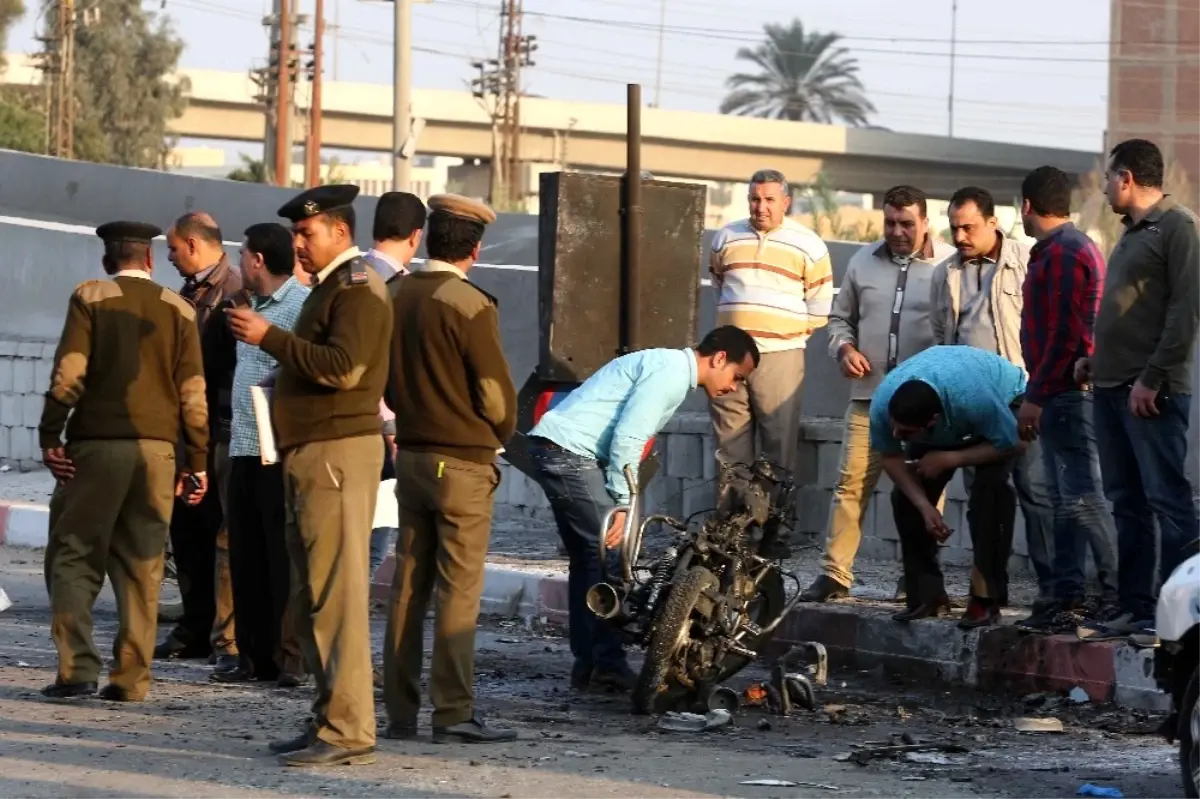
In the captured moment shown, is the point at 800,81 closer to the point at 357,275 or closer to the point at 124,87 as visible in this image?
the point at 124,87

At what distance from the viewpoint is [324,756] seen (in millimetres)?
7012

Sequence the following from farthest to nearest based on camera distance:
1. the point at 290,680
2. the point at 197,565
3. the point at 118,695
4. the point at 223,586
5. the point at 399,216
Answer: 1. the point at 197,565
2. the point at 223,586
3. the point at 290,680
4. the point at 399,216
5. the point at 118,695

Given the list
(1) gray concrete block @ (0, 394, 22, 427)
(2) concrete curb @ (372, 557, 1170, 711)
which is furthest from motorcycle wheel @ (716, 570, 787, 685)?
(1) gray concrete block @ (0, 394, 22, 427)

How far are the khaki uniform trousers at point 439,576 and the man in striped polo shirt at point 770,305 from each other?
372 centimetres

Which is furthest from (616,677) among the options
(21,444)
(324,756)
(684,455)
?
(21,444)

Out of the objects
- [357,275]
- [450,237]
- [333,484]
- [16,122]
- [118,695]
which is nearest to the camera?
[333,484]

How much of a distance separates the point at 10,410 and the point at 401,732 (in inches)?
435

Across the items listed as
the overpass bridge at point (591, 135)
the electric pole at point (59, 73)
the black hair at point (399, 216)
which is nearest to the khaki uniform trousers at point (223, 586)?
the black hair at point (399, 216)

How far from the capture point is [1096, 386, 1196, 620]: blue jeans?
896cm

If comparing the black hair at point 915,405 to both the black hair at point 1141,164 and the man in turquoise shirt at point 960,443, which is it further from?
the black hair at point 1141,164

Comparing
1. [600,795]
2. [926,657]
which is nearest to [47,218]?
[926,657]

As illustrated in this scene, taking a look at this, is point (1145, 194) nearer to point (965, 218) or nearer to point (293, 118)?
point (965, 218)

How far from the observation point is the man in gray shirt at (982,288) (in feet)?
33.4

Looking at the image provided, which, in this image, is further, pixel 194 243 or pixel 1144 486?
pixel 194 243
